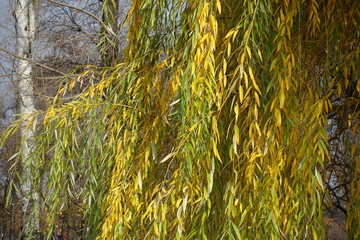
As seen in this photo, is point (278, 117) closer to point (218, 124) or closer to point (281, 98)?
point (281, 98)

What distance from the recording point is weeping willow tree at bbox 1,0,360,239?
5.99 ft

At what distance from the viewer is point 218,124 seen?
6.54ft

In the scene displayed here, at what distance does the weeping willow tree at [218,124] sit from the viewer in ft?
5.99

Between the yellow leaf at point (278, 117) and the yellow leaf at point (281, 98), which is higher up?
the yellow leaf at point (281, 98)

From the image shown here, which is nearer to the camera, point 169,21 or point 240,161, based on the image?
point 240,161

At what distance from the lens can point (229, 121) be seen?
202cm

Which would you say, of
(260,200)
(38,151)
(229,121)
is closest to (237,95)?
(229,121)

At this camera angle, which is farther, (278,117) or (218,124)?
(218,124)

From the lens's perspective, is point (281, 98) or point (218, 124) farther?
point (218, 124)

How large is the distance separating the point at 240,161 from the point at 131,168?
416 mm

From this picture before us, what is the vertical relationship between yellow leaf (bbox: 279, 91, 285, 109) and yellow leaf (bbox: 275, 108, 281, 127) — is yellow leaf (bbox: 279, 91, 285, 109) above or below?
above

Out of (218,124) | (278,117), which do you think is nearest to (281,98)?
(278,117)

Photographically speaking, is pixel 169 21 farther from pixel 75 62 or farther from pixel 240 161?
pixel 75 62

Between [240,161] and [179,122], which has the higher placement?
[179,122]
